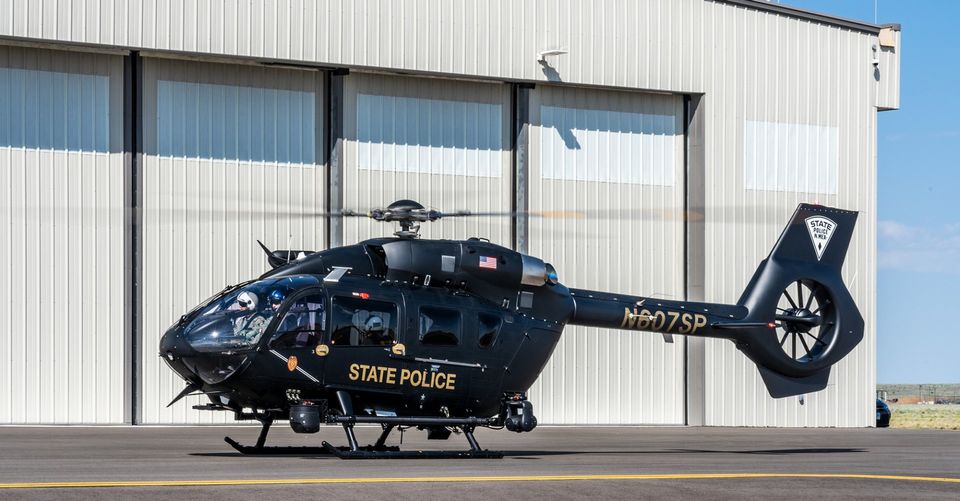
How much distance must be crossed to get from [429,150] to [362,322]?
1265 centimetres

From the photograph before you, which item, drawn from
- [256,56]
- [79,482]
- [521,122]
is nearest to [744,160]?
[521,122]

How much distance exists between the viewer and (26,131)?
26.0m

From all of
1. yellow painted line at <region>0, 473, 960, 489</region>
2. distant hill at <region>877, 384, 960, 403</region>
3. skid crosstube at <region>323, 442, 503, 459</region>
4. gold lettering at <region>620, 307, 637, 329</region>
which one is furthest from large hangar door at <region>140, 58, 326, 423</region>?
distant hill at <region>877, 384, 960, 403</region>

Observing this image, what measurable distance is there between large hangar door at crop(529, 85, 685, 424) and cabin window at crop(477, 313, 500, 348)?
37.2ft

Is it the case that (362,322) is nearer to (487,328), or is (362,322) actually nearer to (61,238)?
(487,328)

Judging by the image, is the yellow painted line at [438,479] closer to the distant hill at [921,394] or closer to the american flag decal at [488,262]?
the american flag decal at [488,262]

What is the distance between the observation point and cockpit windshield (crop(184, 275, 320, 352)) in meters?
16.4

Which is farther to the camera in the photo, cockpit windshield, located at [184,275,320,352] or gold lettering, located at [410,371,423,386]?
gold lettering, located at [410,371,423,386]

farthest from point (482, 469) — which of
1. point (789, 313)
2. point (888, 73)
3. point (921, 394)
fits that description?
point (921, 394)

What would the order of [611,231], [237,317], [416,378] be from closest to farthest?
[237,317] → [416,378] → [611,231]

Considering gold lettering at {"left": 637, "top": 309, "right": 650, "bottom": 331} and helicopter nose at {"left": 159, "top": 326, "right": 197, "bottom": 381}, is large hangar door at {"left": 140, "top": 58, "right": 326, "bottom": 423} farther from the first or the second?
helicopter nose at {"left": 159, "top": 326, "right": 197, "bottom": 381}

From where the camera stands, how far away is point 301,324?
16.9 meters

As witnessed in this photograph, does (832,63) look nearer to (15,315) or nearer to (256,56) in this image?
(256,56)

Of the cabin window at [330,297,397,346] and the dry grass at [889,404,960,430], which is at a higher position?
the cabin window at [330,297,397,346]
